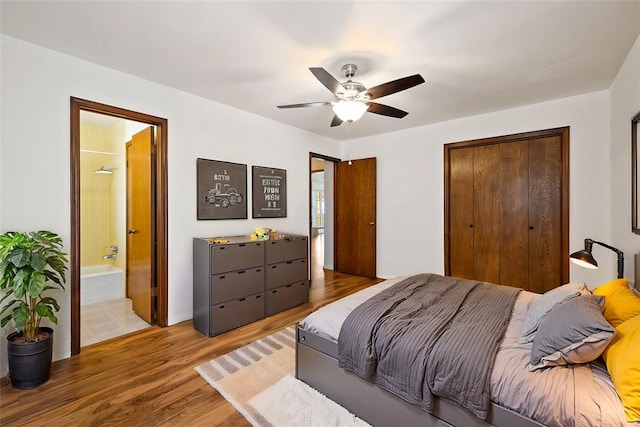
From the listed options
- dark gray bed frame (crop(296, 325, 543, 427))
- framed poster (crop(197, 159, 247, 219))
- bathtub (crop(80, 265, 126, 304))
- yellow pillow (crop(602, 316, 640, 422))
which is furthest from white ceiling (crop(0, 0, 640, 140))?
bathtub (crop(80, 265, 126, 304))

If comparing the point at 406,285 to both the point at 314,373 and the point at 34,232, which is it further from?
the point at 34,232

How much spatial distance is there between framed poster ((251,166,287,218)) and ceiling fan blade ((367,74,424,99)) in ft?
6.65

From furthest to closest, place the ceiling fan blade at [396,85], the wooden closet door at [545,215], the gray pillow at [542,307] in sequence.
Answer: the wooden closet door at [545,215], the ceiling fan blade at [396,85], the gray pillow at [542,307]

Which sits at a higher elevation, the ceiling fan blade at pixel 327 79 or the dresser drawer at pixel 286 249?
the ceiling fan blade at pixel 327 79

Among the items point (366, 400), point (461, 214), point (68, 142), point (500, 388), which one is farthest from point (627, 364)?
point (68, 142)

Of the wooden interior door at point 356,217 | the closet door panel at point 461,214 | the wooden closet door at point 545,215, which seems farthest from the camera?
the wooden interior door at point 356,217

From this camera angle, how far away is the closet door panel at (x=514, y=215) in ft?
11.8

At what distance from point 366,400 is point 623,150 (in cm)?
311

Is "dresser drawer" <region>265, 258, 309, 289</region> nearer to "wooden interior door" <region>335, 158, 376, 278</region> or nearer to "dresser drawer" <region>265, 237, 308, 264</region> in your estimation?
"dresser drawer" <region>265, 237, 308, 264</region>

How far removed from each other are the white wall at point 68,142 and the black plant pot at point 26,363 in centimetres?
24

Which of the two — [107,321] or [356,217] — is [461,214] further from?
[107,321]

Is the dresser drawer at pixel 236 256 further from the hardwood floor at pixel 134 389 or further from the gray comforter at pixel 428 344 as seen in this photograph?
the gray comforter at pixel 428 344

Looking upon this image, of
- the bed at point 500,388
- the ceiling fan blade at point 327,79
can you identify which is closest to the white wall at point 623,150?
the bed at point 500,388

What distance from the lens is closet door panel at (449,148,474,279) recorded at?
402cm
